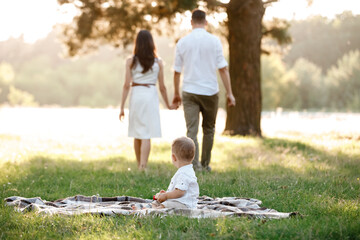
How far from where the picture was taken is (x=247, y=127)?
13516 mm

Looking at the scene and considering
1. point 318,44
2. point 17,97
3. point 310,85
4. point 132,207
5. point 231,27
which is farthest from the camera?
point 17,97

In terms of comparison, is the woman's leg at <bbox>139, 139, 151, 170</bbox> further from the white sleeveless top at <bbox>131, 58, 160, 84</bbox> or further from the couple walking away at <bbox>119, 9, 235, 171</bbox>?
the white sleeveless top at <bbox>131, 58, 160, 84</bbox>

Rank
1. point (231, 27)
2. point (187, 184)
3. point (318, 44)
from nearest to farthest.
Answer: point (187, 184) < point (231, 27) < point (318, 44)

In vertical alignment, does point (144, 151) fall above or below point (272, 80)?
below

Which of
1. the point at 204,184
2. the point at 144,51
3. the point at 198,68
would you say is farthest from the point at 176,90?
the point at 204,184

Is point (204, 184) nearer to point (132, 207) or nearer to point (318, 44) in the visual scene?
point (132, 207)

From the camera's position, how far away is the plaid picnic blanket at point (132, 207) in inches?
177

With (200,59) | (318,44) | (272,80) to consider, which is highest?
(318,44)

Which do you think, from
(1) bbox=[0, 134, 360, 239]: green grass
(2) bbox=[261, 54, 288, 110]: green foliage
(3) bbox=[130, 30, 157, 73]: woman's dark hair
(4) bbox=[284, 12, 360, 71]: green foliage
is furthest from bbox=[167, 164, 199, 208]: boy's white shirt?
(4) bbox=[284, 12, 360, 71]: green foliage

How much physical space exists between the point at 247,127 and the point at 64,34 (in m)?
6.58

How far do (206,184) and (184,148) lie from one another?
6.25 ft

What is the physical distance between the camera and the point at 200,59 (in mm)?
7328

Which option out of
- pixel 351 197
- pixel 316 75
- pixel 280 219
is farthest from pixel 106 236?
pixel 316 75

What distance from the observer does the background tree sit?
1283cm
